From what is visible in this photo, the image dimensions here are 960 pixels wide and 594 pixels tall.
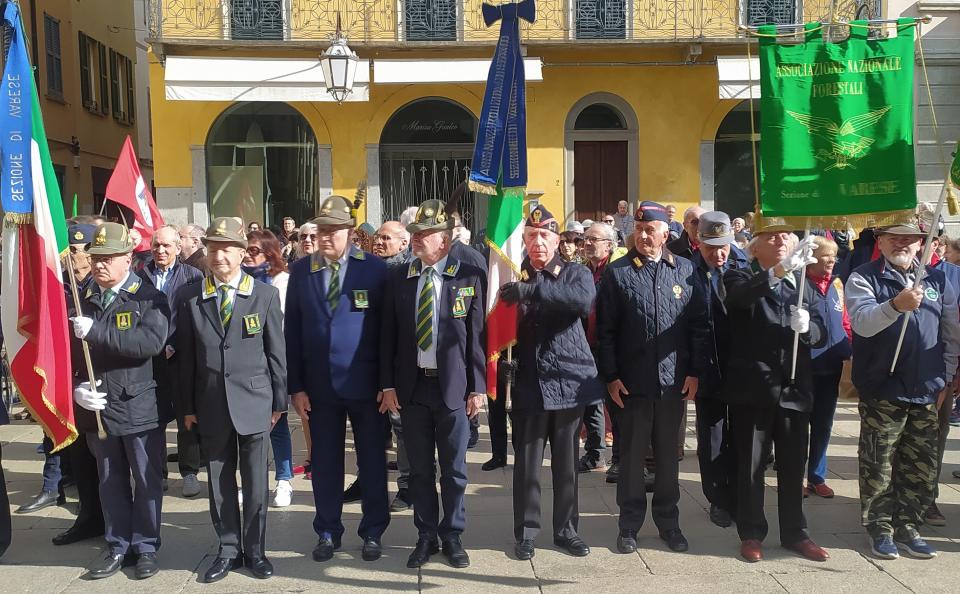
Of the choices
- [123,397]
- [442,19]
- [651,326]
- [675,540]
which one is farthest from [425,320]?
[442,19]

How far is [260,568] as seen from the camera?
524cm

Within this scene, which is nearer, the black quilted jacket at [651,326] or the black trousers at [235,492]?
the black trousers at [235,492]

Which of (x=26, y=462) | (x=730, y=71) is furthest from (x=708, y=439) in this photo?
(x=730, y=71)

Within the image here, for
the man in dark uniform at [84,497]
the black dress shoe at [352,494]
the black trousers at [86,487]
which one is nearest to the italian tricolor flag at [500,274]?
the black dress shoe at [352,494]

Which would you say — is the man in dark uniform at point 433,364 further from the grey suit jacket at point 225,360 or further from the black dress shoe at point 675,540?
the black dress shoe at point 675,540

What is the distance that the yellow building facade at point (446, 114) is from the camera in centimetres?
1645

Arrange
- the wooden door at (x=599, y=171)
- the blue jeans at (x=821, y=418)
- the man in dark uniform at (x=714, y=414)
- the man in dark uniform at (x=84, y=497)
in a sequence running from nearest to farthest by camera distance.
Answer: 1. the man in dark uniform at (x=714, y=414)
2. the man in dark uniform at (x=84, y=497)
3. the blue jeans at (x=821, y=418)
4. the wooden door at (x=599, y=171)

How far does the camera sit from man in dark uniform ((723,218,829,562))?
5.33 m

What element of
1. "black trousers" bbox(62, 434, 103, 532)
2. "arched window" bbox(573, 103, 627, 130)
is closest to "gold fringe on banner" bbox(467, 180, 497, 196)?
"black trousers" bbox(62, 434, 103, 532)

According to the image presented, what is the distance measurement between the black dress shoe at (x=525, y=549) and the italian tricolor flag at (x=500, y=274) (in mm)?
916

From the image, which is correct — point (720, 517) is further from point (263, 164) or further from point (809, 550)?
point (263, 164)

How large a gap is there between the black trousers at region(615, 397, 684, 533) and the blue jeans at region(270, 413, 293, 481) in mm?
2603

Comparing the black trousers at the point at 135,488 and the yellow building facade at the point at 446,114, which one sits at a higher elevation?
the yellow building facade at the point at 446,114

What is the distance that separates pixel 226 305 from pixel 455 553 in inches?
78.4
